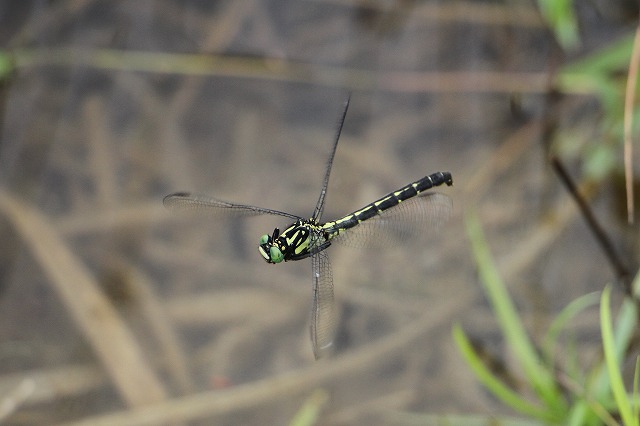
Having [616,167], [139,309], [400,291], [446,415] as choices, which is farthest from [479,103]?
[139,309]

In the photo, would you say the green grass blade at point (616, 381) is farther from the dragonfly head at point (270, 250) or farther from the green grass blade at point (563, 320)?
the dragonfly head at point (270, 250)

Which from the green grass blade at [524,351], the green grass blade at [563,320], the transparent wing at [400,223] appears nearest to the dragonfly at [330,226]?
the transparent wing at [400,223]

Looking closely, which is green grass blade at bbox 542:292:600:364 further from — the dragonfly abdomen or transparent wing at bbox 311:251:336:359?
transparent wing at bbox 311:251:336:359

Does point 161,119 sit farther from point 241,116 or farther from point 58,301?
point 58,301

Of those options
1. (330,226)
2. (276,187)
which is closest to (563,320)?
(330,226)

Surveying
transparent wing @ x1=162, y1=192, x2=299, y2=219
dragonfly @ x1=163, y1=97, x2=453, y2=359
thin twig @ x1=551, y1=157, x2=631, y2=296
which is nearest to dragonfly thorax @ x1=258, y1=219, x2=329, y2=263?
dragonfly @ x1=163, y1=97, x2=453, y2=359

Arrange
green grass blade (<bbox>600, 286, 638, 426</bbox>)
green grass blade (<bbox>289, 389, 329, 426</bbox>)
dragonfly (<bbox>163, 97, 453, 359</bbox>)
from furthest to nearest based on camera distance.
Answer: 1. green grass blade (<bbox>289, 389, 329, 426</bbox>)
2. dragonfly (<bbox>163, 97, 453, 359</bbox>)
3. green grass blade (<bbox>600, 286, 638, 426</bbox>)

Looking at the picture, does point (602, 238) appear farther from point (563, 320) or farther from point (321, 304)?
point (321, 304)

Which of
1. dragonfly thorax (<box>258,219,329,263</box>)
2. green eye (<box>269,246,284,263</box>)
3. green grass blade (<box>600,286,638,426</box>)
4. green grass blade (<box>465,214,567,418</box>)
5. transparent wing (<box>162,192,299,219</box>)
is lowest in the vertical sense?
green grass blade (<box>600,286,638,426</box>)
